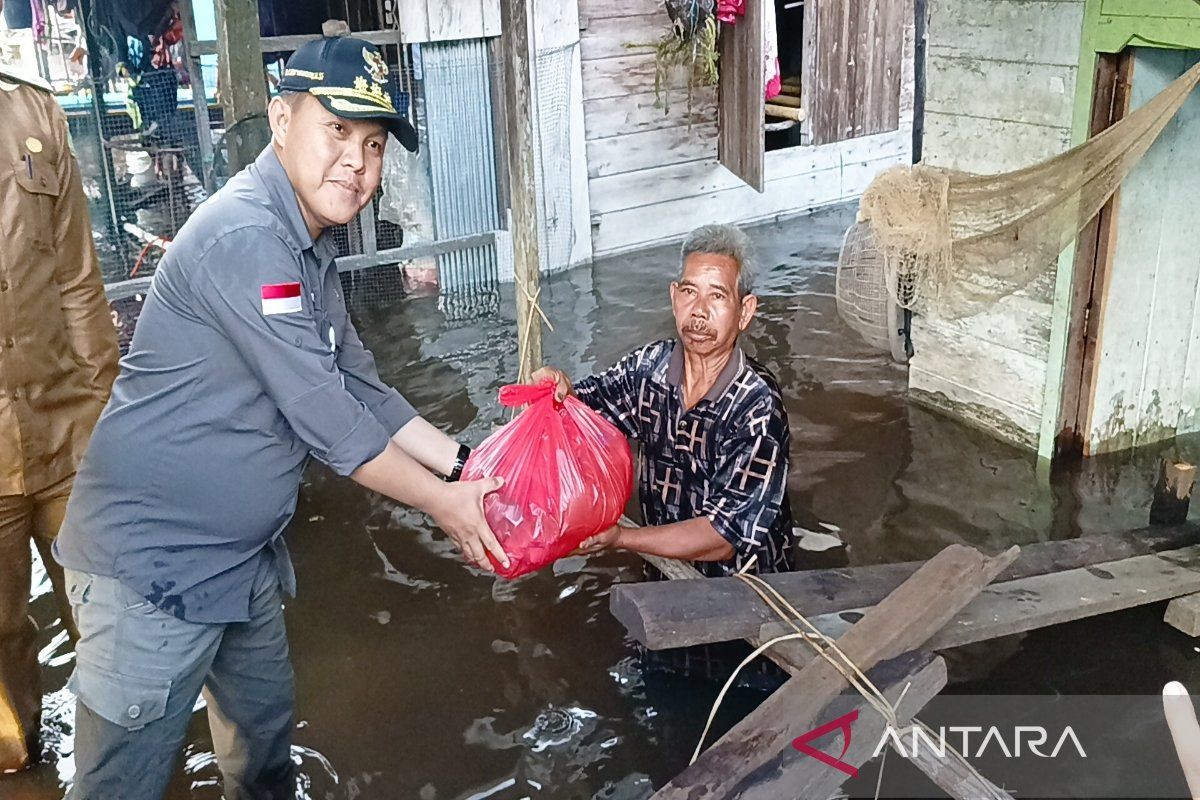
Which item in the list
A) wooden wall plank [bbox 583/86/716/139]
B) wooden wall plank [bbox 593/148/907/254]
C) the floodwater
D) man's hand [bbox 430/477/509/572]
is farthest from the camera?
wooden wall plank [bbox 593/148/907/254]

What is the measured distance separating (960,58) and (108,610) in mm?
5048

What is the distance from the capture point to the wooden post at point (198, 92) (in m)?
7.14

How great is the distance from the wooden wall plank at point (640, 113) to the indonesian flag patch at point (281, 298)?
709cm

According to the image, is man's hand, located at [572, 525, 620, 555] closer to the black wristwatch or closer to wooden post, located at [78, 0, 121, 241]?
the black wristwatch

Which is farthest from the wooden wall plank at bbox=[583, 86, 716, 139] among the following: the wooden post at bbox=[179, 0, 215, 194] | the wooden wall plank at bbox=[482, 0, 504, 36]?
the wooden post at bbox=[179, 0, 215, 194]

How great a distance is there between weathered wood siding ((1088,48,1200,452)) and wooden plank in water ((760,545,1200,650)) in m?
1.65

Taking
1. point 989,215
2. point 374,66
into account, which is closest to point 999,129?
point 989,215

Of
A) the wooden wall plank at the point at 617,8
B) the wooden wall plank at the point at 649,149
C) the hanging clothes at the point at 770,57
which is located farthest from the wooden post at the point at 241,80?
the hanging clothes at the point at 770,57

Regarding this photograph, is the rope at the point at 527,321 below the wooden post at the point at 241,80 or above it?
below

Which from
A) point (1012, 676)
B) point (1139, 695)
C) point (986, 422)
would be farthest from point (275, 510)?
point (986, 422)

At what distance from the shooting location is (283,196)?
8.21 ft

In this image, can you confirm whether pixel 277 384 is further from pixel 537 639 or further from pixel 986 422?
pixel 986 422

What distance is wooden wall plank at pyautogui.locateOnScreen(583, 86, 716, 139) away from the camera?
919 centimetres

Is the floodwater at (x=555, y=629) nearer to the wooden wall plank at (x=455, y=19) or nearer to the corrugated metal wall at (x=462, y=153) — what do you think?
the corrugated metal wall at (x=462, y=153)
